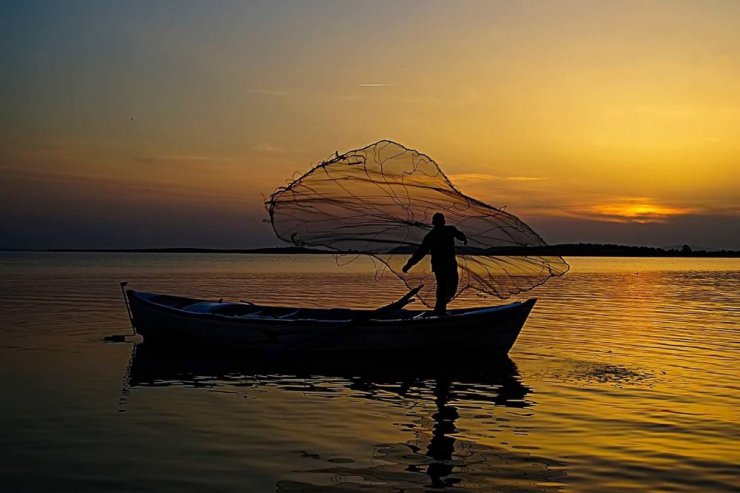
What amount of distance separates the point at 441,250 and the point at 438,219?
26.5 inches

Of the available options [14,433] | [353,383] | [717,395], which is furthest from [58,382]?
[717,395]

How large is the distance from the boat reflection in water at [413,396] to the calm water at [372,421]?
0.04 metres

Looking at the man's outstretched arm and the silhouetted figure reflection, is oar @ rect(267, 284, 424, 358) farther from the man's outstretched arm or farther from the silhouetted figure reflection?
the silhouetted figure reflection

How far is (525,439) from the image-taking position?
10.6 m

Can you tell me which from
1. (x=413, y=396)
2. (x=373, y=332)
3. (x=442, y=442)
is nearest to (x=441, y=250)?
(x=373, y=332)

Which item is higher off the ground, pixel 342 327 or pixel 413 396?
pixel 342 327

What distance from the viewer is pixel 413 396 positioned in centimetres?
1401

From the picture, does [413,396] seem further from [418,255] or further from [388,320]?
[418,255]

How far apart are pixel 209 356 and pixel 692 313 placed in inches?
830

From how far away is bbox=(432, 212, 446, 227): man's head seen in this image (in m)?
16.7

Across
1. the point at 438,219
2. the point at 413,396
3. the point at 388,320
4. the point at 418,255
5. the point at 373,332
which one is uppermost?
the point at 438,219

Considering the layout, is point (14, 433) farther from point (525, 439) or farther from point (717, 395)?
point (717, 395)

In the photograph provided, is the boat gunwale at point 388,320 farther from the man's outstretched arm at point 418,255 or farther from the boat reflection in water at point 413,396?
the man's outstretched arm at point 418,255

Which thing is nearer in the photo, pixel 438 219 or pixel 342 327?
pixel 438 219
